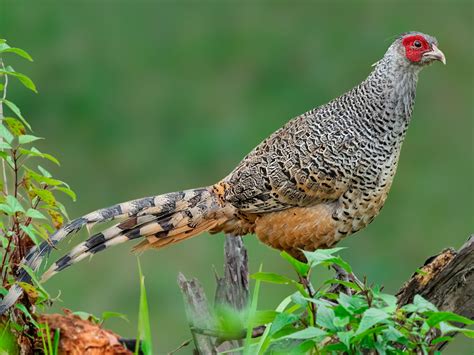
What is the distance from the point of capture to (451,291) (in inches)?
153

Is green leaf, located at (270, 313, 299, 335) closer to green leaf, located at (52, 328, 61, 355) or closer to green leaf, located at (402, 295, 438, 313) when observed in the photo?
green leaf, located at (402, 295, 438, 313)

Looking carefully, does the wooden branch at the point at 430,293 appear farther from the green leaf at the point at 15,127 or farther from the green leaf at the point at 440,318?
the green leaf at the point at 15,127

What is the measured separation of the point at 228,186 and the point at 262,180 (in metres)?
0.19

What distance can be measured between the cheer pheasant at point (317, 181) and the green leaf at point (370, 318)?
175 centimetres

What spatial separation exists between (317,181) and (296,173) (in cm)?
12

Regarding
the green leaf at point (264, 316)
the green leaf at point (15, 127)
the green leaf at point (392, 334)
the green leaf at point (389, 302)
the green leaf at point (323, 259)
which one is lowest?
the green leaf at point (264, 316)

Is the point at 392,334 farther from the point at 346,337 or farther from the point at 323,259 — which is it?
the point at 323,259

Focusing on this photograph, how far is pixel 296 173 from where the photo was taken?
4.85 metres

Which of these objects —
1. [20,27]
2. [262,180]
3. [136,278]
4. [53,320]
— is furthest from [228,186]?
[20,27]

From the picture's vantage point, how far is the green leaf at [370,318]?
9.68 ft

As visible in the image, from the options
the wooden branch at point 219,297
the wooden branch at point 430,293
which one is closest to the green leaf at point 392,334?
the wooden branch at point 430,293

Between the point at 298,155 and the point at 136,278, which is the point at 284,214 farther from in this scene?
the point at 136,278

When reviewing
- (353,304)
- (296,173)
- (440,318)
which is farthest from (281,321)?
(296,173)

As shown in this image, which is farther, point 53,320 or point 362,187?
point 362,187
